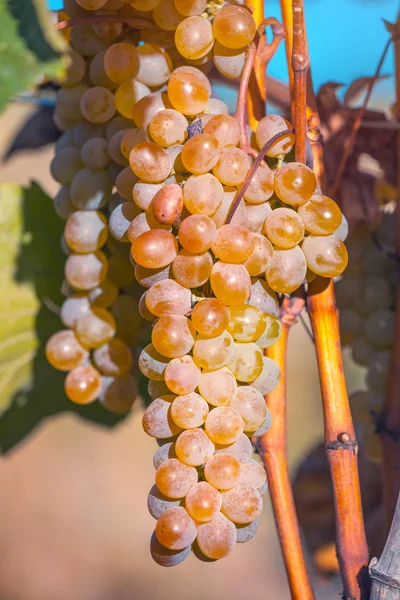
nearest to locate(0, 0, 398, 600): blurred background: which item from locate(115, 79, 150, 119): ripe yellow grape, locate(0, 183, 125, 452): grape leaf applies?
locate(0, 183, 125, 452): grape leaf

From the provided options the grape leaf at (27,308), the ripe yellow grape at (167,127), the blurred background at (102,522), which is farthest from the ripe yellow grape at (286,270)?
the blurred background at (102,522)

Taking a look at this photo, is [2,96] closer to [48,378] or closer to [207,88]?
[207,88]

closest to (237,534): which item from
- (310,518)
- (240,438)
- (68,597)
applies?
(240,438)

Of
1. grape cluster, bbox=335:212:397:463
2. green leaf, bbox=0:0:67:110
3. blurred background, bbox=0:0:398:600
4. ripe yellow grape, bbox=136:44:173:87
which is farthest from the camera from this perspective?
blurred background, bbox=0:0:398:600

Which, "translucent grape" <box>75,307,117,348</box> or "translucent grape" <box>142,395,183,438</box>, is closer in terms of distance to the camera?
"translucent grape" <box>142,395,183,438</box>

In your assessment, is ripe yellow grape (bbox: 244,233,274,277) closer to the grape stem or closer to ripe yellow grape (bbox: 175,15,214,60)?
the grape stem

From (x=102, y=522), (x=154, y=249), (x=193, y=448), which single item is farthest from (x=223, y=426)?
(x=102, y=522)

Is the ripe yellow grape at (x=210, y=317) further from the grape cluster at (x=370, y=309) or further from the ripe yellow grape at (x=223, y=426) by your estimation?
the grape cluster at (x=370, y=309)

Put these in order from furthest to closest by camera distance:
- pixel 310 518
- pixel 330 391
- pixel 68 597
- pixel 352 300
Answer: pixel 68 597 < pixel 310 518 < pixel 352 300 < pixel 330 391
